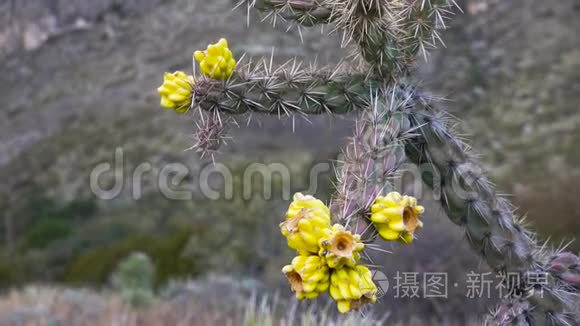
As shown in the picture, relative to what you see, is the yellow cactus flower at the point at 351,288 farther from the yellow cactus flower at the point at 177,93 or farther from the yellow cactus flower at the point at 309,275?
the yellow cactus flower at the point at 177,93

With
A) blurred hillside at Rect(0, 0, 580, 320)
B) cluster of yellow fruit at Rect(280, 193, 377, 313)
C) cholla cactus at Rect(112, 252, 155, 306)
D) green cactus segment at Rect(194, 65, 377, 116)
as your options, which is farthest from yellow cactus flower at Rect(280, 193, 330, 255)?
blurred hillside at Rect(0, 0, 580, 320)

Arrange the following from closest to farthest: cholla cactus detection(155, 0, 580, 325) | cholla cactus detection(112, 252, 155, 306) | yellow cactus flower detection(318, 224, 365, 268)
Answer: yellow cactus flower detection(318, 224, 365, 268)
cholla cactus detection(155, 0, 580, 325)
cholla cactus detection(112, 252, 155, 306)

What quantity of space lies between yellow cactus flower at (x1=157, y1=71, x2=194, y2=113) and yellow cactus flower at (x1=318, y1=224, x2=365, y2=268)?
2.15 ft

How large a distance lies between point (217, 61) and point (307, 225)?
0.64 metres

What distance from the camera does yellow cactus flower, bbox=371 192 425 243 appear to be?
1.36m

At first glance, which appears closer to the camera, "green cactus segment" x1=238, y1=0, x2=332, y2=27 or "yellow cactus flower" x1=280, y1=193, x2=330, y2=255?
"yellow cactus flower" x1=280, y1=193, x2=330, y2=255

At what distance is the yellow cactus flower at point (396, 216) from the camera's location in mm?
1356

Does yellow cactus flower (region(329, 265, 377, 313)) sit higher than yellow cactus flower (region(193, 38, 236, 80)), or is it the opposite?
yellow cactus flower (region(193, 38, 236, 80))

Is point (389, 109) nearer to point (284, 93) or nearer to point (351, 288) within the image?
point (284, 93)

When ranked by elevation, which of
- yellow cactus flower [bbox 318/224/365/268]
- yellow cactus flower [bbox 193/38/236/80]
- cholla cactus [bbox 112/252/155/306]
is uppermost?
yellow cactus flower [bbox 193/38/236/80]

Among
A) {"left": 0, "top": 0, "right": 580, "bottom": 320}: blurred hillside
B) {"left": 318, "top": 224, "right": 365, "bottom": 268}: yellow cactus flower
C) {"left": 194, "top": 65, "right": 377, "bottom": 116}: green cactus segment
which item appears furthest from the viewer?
{"left": 0, "top": 0, "right": 580, "bottom": 320}: blurred hillside

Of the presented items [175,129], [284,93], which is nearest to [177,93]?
[284,93]

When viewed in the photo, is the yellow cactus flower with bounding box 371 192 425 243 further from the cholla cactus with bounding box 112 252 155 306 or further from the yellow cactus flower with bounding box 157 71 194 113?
the cholla cactus with bounding box 112 252 155 306

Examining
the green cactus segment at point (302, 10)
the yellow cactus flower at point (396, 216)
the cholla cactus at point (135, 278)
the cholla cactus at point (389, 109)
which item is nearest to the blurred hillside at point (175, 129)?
the cholla cactus at point (135, 278)
